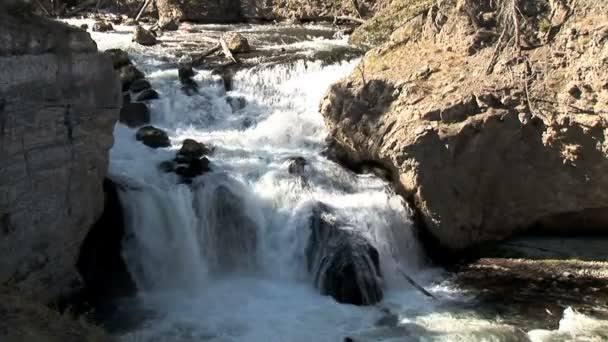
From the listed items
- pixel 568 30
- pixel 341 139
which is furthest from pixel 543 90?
pixel 341 139

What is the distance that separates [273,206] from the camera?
14938mm

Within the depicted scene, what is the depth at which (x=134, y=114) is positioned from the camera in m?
17.8

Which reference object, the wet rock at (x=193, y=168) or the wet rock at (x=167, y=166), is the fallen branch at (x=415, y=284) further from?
the wet rock at (x=167, y=166)

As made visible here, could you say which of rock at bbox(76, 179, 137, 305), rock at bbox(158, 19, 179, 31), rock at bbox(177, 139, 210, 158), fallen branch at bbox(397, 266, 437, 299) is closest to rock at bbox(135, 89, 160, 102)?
rock at bbox(177, 139, 210, 158)

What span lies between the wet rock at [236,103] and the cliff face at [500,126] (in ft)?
11.4

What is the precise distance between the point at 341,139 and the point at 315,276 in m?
3.60

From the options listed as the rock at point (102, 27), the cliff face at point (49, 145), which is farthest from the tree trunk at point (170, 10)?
the cliff face at point (49, 145)

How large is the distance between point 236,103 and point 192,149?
2877 millimetres

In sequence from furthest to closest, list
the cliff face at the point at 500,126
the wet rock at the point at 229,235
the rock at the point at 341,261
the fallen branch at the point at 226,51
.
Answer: the fallen branch at the point at 226,51 < the wet rock at the point at 229,235 < the cliff face at the point at 500,126 < the rock at the point at 341,261

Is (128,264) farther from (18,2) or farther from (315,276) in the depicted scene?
(18,2)

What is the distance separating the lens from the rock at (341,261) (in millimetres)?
13422

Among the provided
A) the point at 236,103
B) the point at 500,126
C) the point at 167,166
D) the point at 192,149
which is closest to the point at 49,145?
the point at 167,166

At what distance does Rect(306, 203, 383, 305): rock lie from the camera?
13422 millimetres

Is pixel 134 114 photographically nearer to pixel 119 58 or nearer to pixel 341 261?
pixel 119 58
